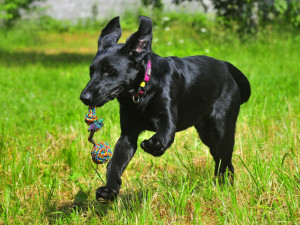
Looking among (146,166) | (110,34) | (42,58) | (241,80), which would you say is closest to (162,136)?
(110,34)

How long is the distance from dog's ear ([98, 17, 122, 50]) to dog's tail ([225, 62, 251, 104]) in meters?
1.23

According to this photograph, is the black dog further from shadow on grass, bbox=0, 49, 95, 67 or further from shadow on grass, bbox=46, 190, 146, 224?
shadow on grass, bbox=0, 49, 95, 67

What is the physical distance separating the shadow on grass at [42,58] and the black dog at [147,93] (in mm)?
8120

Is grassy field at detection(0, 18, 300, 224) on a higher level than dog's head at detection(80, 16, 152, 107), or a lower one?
lower

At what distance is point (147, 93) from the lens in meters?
3.31

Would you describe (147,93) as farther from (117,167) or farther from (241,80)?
(241,80)

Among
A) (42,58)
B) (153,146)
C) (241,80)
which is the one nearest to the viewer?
(153,146)

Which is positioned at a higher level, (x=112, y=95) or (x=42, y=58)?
(x=112, y=95)

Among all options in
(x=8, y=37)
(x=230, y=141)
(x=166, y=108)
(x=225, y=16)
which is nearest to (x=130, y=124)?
(x=166, y=108)

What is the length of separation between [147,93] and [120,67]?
0.91 ft

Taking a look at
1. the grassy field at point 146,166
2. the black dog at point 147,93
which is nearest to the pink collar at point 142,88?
the black dog at point 147,93

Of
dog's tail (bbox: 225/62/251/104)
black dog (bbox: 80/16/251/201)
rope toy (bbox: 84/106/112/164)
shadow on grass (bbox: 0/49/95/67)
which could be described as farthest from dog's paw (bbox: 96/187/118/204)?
shadow on grass (bbox: 0/49/95/67)

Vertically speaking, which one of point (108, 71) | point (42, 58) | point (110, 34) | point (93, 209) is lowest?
point (42, 58)

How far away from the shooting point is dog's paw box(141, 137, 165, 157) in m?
2.97
